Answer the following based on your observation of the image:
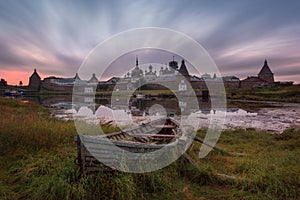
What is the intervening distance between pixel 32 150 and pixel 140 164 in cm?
396

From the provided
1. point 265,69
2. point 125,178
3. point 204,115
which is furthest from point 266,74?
point 125,178

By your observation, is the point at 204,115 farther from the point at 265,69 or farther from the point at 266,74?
the point at 265,69

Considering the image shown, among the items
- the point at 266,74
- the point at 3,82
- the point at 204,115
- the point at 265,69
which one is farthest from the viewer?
the point at 3,82

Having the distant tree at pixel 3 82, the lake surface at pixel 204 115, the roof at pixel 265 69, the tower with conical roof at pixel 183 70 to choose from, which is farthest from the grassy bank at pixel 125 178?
the distant tree at pixel 3 82

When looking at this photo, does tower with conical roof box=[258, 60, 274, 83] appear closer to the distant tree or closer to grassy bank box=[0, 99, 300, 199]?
grassy bank box=[0, 99, 300, 199]

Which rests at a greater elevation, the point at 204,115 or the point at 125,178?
the point at 204,115

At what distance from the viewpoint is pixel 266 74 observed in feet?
312

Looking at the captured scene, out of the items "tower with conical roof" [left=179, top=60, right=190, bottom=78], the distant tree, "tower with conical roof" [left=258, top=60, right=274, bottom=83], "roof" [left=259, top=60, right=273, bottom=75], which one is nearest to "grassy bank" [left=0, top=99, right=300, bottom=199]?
"tower with conical roof" [left=179, top=60, right=190, bottom=78]

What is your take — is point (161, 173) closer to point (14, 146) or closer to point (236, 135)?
point (14, 146)

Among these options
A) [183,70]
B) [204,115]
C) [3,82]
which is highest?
[183,70]

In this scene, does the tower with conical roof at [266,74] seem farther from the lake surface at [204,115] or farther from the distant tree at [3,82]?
the distant tree at [3,82]

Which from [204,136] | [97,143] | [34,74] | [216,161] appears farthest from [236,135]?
[34,74]

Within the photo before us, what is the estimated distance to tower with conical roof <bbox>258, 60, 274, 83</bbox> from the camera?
94.2m

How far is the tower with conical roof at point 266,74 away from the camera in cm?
9425
